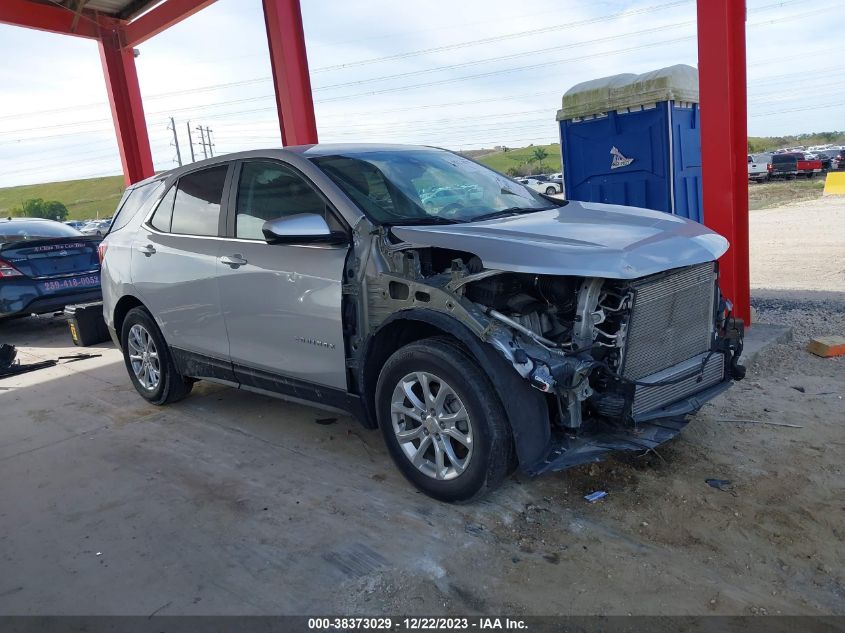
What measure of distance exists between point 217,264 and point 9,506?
187 cm

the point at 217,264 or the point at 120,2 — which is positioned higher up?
the point at 120,2

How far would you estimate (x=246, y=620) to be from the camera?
2697mm

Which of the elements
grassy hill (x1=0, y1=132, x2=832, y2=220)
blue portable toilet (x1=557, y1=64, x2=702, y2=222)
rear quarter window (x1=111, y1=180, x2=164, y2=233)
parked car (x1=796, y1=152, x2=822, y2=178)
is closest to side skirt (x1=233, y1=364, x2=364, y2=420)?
rear quarter window (x1=111, y1=180, x2=164, y2=233)

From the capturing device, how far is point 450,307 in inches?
128

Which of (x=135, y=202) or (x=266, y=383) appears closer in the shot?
(x=266, y=383)

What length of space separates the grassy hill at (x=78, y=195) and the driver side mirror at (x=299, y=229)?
97.0 m

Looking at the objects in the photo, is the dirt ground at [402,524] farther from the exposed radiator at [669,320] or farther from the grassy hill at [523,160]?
the grassy hill at [523,160]

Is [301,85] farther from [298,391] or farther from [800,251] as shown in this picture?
[800,251]

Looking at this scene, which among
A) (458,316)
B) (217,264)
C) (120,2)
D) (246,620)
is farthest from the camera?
(120,2)

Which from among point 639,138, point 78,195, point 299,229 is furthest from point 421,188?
point 78,195

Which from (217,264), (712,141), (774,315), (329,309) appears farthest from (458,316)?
(774,315)

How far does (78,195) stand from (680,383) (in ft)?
430

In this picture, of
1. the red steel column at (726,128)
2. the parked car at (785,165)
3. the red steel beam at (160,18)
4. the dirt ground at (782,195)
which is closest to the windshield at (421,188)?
the red steel column at (726,128)

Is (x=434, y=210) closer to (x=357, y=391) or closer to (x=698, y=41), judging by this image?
(x=357, y=391)
